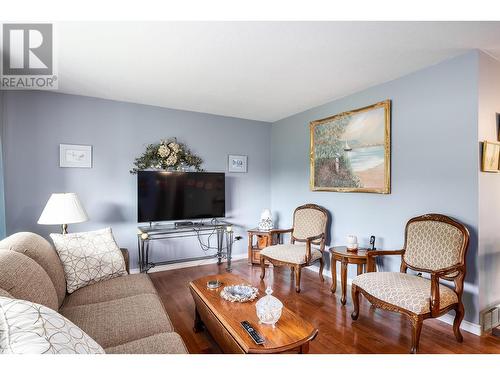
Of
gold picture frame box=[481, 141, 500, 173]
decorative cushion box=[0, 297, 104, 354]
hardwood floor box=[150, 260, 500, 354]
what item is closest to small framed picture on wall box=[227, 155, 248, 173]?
hardwood floor box=[150, 260, 500, 354]

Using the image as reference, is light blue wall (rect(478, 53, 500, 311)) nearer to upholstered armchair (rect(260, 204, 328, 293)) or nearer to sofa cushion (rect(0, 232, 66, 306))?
upholstered armchair (rect(260, 204, 328, 293))

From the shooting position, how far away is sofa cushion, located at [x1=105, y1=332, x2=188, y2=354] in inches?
50.3

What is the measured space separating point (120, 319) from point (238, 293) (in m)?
0.80

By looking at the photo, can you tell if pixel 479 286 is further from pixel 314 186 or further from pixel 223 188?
pixel 223 188

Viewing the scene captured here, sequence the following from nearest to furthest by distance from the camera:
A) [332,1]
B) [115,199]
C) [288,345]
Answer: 1. [332,1]
2. [288,345]
3. [115,199]

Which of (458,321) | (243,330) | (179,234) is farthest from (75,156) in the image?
(458,321)

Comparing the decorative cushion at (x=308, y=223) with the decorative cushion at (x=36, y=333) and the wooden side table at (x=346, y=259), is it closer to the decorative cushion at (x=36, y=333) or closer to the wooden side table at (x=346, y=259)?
the wooden side table at (x=346, y=259)

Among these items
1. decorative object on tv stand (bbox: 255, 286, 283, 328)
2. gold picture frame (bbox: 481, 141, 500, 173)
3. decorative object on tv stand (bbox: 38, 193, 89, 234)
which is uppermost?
gold picture frame (bbox: 481, 141, 500, 173)

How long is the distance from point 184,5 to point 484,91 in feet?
8.19

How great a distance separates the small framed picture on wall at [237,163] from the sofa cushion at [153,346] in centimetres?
314

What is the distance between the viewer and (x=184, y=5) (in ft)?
4.42

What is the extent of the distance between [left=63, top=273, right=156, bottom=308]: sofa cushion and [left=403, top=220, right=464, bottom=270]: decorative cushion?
7.62 feet

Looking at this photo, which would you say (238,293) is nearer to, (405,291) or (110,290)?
(110,290)
